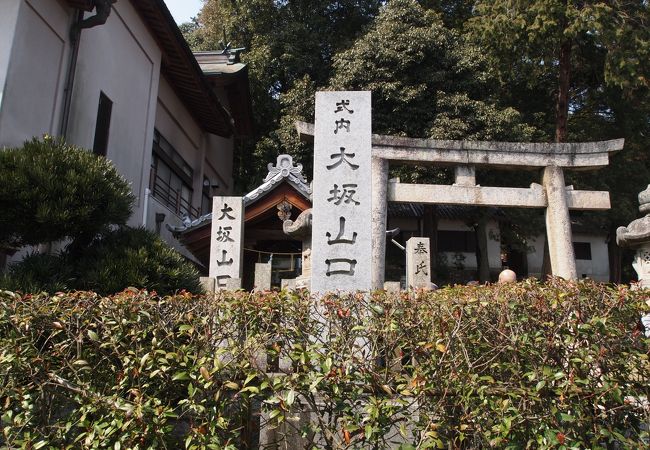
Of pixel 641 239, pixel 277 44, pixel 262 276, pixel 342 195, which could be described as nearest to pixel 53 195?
pixel 342 195

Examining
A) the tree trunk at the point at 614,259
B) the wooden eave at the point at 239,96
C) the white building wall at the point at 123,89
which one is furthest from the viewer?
the tree trunk at the point at 614,259

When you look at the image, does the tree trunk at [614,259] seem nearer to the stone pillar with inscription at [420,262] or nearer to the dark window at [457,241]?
the dark window at [457,241]

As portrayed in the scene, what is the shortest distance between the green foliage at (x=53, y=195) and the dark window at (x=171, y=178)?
8658 millimetres

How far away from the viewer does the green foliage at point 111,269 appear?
5704 mm

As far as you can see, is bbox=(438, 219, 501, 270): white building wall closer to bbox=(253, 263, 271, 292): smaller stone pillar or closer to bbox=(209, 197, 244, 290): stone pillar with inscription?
bbox=(209, 197, 244, 290): stone pillar with inscription

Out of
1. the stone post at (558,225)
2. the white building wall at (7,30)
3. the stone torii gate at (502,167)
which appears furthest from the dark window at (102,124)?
A: the stone post at (558,225)

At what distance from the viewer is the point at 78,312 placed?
384 centimetres

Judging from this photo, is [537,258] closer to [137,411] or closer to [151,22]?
[151,22]

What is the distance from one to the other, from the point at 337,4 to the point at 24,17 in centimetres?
1692

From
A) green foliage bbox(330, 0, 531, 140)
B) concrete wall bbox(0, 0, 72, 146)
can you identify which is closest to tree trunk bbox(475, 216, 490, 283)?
green foliage bbox(330, 0, 531, 140)

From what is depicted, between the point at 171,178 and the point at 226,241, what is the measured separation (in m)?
6.27

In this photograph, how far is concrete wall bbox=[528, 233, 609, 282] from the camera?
2667cm

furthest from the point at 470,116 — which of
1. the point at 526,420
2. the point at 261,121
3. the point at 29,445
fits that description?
the point at 29,445

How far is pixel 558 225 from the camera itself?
10.9 m
